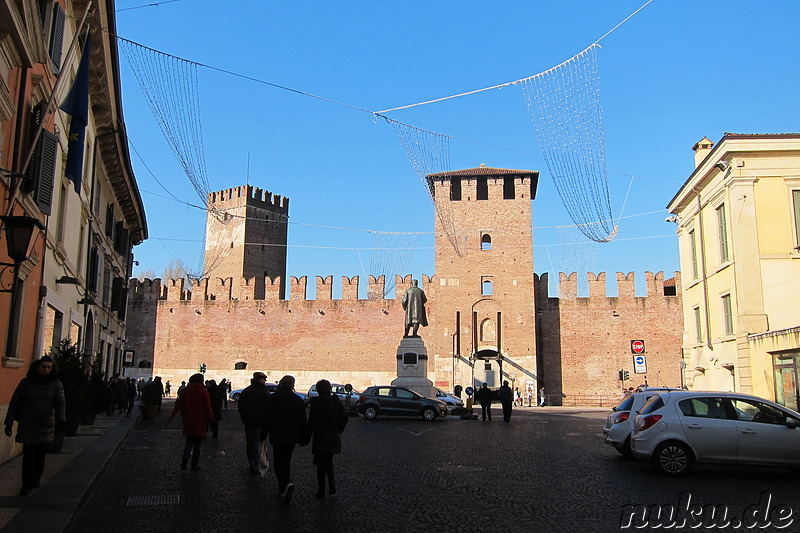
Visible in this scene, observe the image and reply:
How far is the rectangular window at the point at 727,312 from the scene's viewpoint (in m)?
20.3

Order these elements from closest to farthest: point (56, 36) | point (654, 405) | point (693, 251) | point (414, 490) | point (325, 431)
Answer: point (325, 431)
point (414, 490)
point (654, 405)
point (56, 36)
point (693, 251)

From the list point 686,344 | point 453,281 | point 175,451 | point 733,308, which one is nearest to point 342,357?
point 453,281

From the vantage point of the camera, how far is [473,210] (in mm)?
39062

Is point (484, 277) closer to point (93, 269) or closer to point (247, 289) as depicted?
point (247, 289)

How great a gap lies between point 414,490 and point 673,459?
12.0 ft

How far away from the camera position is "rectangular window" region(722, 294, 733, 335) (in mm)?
20312

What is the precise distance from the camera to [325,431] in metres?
7.11

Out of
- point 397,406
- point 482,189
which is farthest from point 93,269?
point 482,189

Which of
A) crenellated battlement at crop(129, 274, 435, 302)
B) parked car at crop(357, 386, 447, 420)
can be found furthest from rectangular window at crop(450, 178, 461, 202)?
parked car at crop(357, 386, 447, 420)

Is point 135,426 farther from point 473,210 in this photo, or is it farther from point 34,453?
point 473,210

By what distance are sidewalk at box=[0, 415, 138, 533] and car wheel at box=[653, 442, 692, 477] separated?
6.92 meters

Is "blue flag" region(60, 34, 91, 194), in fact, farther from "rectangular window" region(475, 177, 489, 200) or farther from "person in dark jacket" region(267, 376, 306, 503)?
"rectangular window" region(475, 177, 489, 200)

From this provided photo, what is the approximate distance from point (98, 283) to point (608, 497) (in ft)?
54.6

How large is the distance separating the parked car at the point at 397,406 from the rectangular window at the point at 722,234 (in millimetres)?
9463
